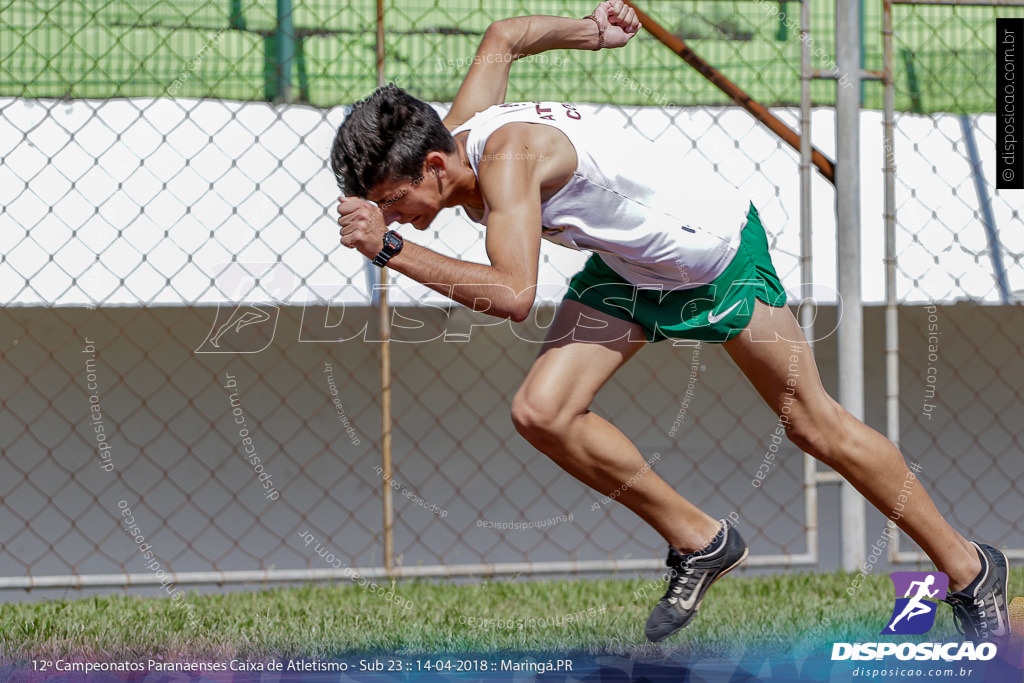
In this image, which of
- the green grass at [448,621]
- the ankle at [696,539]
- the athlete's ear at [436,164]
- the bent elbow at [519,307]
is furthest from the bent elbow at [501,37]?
the green grass at [448,621]

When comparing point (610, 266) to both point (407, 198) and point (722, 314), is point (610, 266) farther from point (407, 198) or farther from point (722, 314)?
point (407, 198)

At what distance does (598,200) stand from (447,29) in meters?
1.27

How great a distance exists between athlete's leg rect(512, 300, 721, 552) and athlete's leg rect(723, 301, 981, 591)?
9.4 inches

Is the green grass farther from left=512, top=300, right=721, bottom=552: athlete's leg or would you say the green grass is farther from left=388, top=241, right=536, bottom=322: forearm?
left=388, top=241, right=536, bottom=322: forearm

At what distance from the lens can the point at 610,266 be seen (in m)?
1.93

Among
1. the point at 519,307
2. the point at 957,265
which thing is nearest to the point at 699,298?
the point at 519,307

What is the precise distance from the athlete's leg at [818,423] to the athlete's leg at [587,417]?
24 cm

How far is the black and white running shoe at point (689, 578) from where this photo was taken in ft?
6.40

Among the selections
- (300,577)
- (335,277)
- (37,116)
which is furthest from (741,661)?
(37,116)

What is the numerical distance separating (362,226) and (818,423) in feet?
3.14

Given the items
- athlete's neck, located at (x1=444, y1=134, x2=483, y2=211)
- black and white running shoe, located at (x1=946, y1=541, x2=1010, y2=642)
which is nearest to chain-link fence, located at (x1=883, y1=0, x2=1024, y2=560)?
black and white running shoe, located at (x1=946, y1=541, x2=1010, y2=642)

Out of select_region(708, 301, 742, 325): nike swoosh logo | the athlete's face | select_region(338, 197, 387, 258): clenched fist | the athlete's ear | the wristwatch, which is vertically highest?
the athlete's ear

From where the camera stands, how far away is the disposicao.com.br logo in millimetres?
1903

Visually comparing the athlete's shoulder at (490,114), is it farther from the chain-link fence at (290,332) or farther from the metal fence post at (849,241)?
the metal fence post at (849,241)
